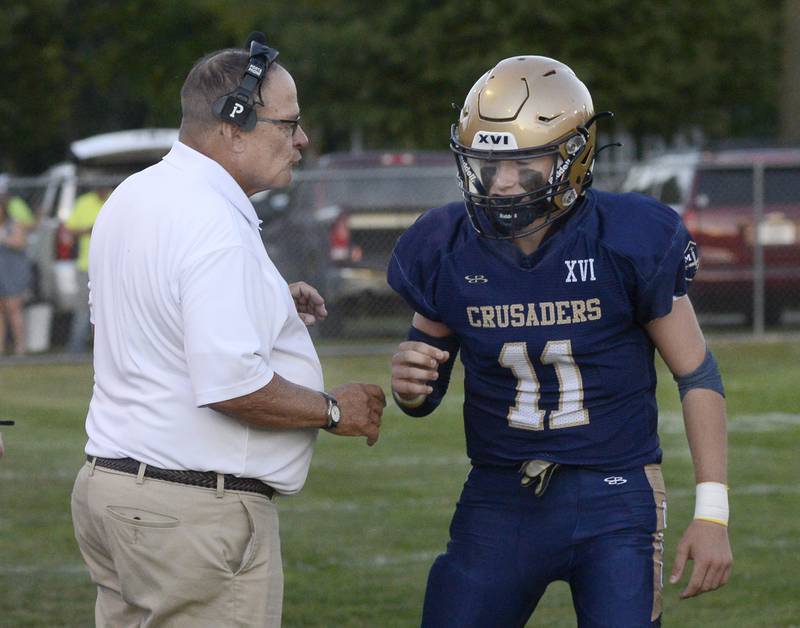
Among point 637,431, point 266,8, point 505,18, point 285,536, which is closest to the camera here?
point 637,431

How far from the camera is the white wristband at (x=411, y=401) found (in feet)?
12.9

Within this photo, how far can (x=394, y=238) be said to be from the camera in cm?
1511

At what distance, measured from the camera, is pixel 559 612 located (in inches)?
240

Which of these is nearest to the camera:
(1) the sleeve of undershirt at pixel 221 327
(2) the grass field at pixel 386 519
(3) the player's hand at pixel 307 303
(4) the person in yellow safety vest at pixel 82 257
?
(1) the sleeve of undershirt at pixel 221 327

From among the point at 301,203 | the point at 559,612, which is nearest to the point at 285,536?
the point at 559,612

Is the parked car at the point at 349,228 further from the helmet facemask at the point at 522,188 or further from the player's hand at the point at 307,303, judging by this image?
the helmet facemask at the point at 522,188

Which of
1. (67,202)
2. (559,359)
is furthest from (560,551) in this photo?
(67,202)

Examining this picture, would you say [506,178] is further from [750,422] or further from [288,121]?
[750,422]

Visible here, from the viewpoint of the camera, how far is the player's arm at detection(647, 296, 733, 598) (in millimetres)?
3625

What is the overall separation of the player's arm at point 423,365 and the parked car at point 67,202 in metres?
11.1

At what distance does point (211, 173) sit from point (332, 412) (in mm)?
640

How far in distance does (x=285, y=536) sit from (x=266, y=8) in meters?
24.7

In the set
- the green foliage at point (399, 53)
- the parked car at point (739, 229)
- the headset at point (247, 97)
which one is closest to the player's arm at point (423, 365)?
the headset at point (247, 97)

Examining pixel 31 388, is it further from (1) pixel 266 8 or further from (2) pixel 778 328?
(1) pixel 266 8
